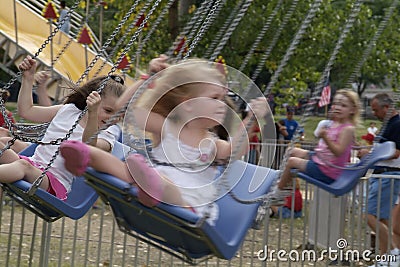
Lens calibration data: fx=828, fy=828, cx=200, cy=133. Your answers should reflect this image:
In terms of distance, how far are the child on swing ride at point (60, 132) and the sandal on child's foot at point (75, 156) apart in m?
0.79

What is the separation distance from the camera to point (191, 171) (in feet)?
12.1

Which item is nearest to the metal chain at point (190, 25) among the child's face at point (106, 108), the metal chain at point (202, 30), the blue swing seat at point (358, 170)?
the metal chain at point (202, 30)

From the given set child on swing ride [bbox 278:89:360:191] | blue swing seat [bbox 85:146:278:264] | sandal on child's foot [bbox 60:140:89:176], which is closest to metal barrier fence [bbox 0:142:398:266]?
blue swing seat [bbox 85:146:278:264]

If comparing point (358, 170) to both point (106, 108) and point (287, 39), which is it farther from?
A: point (287, 39)

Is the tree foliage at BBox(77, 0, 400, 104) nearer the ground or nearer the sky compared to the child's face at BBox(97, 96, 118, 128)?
nearer the sky

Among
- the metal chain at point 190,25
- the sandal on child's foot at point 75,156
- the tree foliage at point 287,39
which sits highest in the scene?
Answer: the tree foliage at point 287,39

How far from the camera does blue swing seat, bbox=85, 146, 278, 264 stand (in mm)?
3371

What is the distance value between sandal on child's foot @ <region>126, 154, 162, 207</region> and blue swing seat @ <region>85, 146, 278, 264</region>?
0.03m

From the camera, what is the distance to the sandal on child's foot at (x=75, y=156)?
10.9 feet

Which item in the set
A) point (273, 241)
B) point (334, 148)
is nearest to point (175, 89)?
point (334, 148)

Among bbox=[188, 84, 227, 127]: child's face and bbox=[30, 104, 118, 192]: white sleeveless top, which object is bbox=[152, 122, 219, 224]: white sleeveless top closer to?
bbox=[188, 84, 227, 127]: child's face

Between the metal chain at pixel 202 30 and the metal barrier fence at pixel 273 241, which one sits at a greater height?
the metal chain at pixel 202 30

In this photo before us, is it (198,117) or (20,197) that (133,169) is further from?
(20,197)

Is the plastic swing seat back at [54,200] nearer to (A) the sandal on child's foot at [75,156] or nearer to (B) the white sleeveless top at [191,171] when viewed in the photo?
(B) the white sleeveless top at [191,171]
